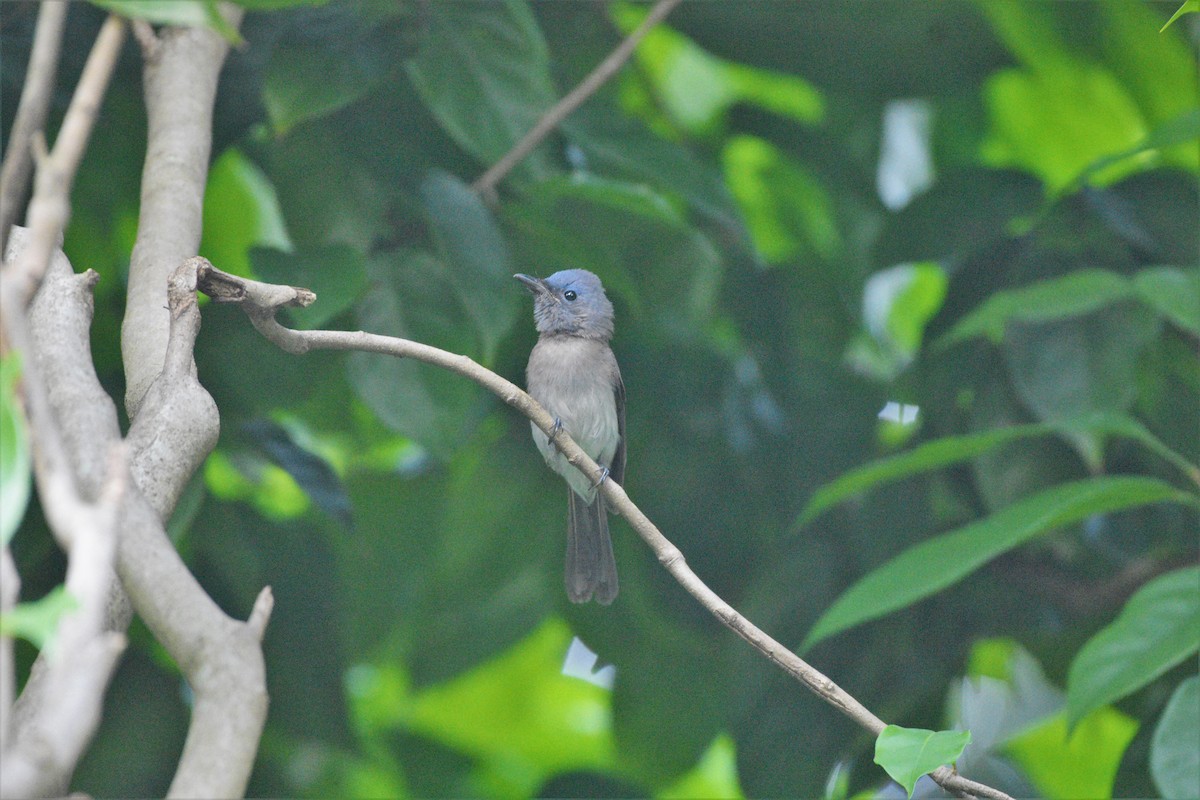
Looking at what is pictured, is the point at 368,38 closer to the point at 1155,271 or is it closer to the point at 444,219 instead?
the point at 444,219

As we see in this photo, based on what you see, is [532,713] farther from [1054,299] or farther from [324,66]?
[324,66]

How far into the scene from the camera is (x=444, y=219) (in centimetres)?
324

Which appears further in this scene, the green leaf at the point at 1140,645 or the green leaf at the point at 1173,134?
the green leaf at the point at 1173,134

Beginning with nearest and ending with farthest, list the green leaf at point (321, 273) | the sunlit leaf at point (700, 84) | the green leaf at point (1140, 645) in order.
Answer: the green leaf at point (1140, 645)
the green leaf at point (321, 273)
the sunlit leaf at point (700, 84)

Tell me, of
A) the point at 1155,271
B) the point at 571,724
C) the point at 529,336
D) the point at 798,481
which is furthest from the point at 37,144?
the point at 571,724

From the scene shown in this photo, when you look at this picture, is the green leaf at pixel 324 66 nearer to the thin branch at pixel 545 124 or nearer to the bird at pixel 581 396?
the thin branch at pixel 545 124

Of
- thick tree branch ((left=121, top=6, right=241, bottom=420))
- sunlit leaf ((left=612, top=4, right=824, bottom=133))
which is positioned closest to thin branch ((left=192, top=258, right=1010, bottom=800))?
thick tree branch ((left=121, top=6, right=241, bottom=420))

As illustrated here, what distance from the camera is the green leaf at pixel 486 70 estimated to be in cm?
309

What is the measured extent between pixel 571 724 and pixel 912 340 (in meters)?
2.34

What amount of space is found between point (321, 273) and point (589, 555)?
3.87ft

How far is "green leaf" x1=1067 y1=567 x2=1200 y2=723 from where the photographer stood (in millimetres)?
2625

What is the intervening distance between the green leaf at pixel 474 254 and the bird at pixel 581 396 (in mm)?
94

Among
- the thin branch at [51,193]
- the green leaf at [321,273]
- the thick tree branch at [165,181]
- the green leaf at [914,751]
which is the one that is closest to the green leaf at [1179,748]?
the green leaf at [914,751]

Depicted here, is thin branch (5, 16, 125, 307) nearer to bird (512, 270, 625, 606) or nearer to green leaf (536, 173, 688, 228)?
bird (512, 270, 625, 606)
